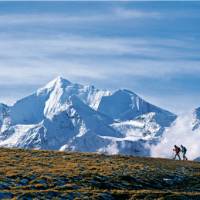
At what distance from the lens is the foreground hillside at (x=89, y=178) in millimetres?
47719

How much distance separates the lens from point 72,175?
53781 mm

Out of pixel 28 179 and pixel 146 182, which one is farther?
pixel 146 182

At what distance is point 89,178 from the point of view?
53438 millimetres

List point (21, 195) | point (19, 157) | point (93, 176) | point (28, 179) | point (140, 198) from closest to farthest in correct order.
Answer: point (21, 195) < point (140, 198) < point (28, 179) < point (93, 176) < point (19, 157)

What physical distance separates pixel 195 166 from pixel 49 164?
70.1 feet

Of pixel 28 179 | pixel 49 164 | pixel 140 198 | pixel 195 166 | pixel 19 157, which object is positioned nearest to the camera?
pixel 140 198

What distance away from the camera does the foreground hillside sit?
47.7 metres

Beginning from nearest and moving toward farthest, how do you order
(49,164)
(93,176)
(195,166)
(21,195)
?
(21,195)
(93,176)
(49,164)
(195,166)

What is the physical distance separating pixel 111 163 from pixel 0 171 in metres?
16.7

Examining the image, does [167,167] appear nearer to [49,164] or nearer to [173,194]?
[49,164]

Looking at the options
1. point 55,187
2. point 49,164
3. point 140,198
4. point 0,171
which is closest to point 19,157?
point 49,164

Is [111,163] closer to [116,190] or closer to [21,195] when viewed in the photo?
[116,190]

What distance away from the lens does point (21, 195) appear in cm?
4497

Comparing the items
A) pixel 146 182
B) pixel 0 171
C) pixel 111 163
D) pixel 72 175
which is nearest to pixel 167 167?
pixel 111 163
